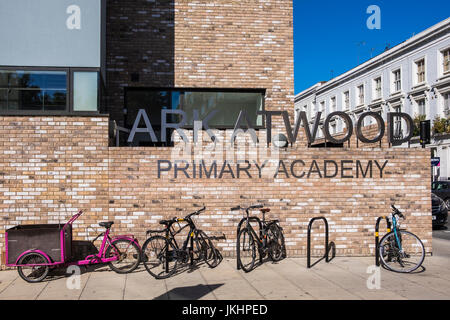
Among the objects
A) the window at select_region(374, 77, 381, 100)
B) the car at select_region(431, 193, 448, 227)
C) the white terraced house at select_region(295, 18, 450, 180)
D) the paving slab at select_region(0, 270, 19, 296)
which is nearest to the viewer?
the paving slab at select_region(0, 270, 19, 296)

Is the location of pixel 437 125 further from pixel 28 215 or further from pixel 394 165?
pixel 28 215

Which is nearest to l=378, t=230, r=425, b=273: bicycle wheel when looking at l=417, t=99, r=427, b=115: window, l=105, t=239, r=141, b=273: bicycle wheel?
l=105, t=239, r=141, b=273: bicycle wheel

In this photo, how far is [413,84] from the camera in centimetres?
3594

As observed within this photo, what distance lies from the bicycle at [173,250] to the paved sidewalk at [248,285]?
225 millimetres

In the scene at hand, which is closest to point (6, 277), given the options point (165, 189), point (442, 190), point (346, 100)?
point (165, 189)

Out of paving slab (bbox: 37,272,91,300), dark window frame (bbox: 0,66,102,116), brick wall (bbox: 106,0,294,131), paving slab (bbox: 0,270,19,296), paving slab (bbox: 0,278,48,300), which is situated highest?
brick wall (bbox: 106,0,294,131)

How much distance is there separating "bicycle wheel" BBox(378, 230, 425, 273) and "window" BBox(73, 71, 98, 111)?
617cm

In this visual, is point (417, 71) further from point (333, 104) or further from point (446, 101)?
point (333, 104)

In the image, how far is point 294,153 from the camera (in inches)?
373

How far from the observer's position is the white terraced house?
32531 mm

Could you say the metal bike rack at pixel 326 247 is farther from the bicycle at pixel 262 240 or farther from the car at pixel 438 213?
the car at pixel 438 213

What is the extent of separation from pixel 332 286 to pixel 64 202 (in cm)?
523

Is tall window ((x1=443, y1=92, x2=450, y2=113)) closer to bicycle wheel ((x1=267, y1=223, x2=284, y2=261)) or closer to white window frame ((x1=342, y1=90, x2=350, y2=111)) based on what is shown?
white window frame ((x1=342, y1=90, x2=350, y2=111))
